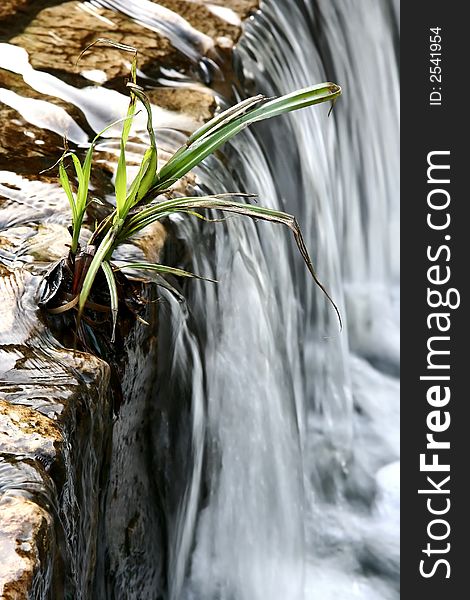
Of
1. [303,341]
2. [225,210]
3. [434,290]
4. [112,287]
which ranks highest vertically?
[434,290]

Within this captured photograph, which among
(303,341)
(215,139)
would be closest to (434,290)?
(303,341)

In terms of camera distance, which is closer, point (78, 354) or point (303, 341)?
point (78, 354)

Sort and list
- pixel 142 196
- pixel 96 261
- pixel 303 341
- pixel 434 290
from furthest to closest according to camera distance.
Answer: pixel 434 290, pixel 303 341, pixel 142 196, pixel 96 261

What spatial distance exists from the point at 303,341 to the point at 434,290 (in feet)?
2.95

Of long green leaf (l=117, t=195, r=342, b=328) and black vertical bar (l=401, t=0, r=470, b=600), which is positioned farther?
black vertical bar (l=401, t=0, r=470, b=600)

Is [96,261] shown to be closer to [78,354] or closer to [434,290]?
[78,354]

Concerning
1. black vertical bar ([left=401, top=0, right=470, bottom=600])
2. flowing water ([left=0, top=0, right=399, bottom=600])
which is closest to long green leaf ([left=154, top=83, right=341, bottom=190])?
flowing water ([left=0, top=0, right=399, bottom=600])

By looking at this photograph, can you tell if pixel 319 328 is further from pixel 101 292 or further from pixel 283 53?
pixel 101 292

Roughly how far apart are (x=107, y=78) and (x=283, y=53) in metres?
1.01

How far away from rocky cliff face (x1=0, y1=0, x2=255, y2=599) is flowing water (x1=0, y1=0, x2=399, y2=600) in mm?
17

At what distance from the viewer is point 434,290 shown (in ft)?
14.0

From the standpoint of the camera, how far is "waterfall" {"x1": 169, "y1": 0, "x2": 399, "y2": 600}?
2748 mm

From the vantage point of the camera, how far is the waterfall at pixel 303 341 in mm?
2748

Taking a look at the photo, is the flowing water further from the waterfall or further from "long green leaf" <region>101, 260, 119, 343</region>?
"long green leaf" <region>101, 260, 119, 343</region>
